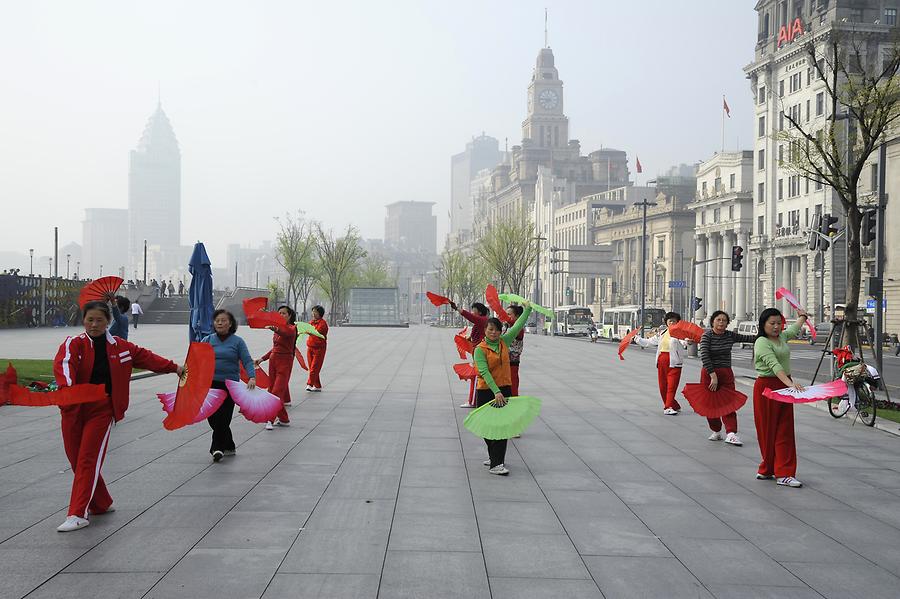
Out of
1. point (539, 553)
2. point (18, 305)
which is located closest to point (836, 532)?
point (539, 553)

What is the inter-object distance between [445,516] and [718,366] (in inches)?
205

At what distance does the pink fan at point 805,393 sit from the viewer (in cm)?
824

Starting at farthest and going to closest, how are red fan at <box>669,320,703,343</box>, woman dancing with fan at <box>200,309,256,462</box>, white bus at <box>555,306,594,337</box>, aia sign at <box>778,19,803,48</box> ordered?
aia sign at <box>778,19,803,48</box> < white bus at <box>555,306,594,337</box> < red fan at <box>669,320,703,343</box> < woman dancing with fan at <box>200,309,256,462</box>

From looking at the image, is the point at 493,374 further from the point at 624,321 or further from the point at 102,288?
the point at 624,321

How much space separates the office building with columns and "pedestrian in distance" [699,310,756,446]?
7144 cm

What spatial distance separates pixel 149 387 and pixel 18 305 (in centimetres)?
3262

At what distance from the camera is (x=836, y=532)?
6734mm

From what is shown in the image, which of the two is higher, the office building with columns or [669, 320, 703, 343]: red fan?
the office building with columns

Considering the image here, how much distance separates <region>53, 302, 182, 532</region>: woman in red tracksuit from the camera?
6.46 metres

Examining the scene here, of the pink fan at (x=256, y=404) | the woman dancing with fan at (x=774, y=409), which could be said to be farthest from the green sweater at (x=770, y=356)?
the pink fan at (x=256, y=404)

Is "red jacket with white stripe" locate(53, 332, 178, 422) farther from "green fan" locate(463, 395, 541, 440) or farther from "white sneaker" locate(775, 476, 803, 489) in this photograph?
"white sneaker" locate(775, 476, 803, 489)

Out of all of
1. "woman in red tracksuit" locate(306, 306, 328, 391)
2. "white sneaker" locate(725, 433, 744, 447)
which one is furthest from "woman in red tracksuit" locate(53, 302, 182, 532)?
"woman in red tracksuit" locate(306, 306, 328, 391)

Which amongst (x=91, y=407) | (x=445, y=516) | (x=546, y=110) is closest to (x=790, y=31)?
(x=445, y=516)

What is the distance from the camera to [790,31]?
230 ft
